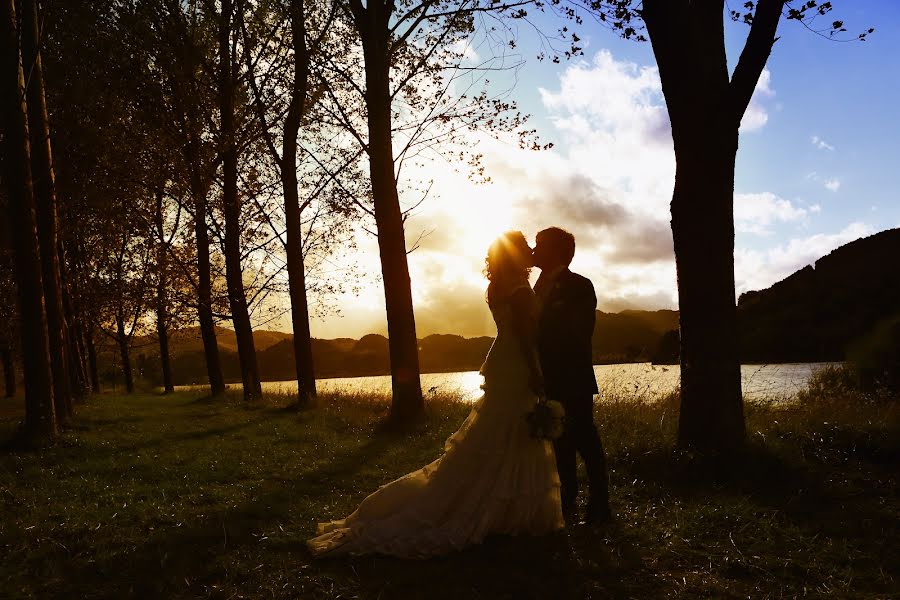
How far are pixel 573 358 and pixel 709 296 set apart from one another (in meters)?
2.78

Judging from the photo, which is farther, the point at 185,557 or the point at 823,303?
the point at 823,303

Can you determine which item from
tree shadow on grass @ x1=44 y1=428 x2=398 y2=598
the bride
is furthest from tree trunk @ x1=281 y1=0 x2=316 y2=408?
the bride

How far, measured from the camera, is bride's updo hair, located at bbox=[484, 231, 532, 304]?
5.33 metres

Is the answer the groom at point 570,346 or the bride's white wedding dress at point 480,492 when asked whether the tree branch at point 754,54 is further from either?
the bride's white wedding dress at point 480,492

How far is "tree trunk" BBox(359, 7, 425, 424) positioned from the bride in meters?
7.01

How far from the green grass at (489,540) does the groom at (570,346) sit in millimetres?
678

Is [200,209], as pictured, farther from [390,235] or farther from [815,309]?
[815,309]

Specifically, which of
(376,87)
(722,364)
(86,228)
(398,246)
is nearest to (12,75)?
(376,87)

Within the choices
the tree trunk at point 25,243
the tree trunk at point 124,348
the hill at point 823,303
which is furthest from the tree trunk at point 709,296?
the tree trunk at point 124,348

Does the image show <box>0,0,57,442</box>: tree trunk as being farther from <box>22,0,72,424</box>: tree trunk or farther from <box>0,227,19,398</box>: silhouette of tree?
<box>0,227,19,398</box>: silhouette of tree

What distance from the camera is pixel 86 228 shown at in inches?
739

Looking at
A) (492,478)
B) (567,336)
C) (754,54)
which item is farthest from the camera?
(754,54)

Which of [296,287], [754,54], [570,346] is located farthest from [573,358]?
[296,287]

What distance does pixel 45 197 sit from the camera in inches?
480
